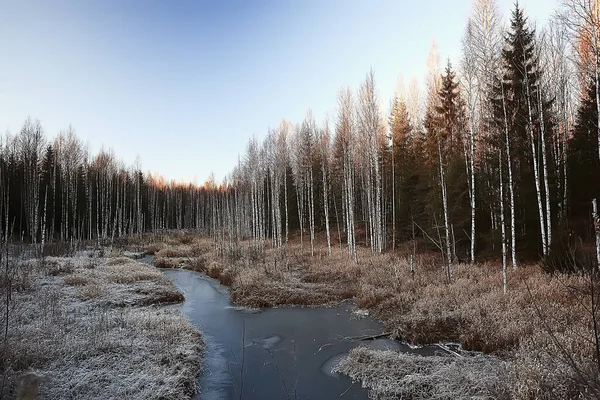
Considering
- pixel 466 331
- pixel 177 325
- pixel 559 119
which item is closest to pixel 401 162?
pixel 559 119

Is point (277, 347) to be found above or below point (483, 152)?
below

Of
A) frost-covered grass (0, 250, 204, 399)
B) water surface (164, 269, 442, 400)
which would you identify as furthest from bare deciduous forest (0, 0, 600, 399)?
frost-covered grass (0, 250, 204, 399)

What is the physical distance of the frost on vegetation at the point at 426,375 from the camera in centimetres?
581

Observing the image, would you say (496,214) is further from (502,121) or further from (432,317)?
(432,317)

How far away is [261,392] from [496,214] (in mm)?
14685

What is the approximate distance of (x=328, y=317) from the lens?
486 inches

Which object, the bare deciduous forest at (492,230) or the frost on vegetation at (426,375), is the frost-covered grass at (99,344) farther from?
the frost on vegetation at (426,375)

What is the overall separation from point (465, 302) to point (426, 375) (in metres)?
4.60

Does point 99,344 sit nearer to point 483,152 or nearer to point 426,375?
point 426,375

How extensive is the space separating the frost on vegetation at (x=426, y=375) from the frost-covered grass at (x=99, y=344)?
12.2 ft

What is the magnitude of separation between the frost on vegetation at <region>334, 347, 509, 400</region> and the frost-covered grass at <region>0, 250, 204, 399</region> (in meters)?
3.73

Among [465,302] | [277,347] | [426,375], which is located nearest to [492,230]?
[465,302]

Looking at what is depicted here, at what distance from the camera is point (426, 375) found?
6.68m

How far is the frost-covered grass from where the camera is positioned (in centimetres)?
645
